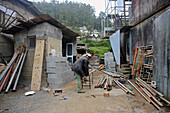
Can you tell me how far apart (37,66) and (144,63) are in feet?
21.6

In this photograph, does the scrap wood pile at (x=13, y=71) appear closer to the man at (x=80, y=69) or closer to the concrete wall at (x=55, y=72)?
the concrete wall at (x=55, y=72)

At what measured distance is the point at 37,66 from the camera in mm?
6078

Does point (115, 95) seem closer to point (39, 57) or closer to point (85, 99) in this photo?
point (85, 99)

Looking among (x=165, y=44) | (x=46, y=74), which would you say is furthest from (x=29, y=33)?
(x=165, y=44)

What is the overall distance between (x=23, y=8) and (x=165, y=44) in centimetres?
1113

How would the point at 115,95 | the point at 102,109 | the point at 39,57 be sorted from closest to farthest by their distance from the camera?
the point at 102,109 → the point at 115,95 → the point at 39,57

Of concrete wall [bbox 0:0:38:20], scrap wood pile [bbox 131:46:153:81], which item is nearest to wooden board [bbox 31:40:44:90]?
concrete wall [bbox 0:0:38:20]

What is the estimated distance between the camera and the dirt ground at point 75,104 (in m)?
3.69

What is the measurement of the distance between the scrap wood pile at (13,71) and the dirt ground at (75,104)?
638mm

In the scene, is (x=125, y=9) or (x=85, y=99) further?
(x=125, y=9)

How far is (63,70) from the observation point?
6.48m

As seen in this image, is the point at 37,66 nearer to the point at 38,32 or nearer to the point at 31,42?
the point at 31,42

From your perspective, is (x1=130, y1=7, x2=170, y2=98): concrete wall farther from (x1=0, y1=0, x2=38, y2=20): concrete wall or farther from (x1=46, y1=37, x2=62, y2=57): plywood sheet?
(x1=0, y1=0, x2=38, y2=20): concrete wall

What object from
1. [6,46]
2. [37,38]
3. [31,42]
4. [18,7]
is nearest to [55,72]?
[37,38]
